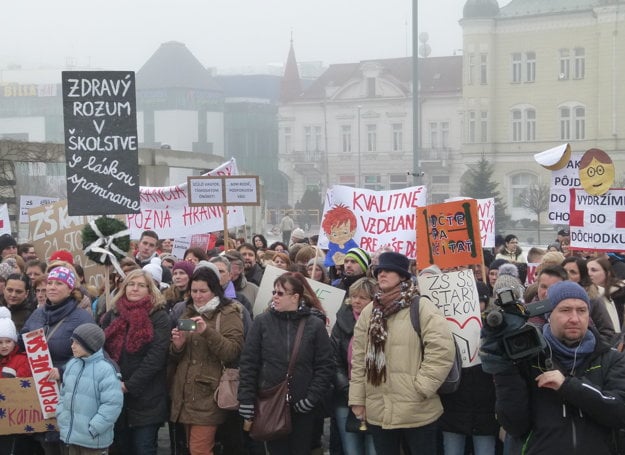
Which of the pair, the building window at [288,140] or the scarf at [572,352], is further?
the building window at [288,140]

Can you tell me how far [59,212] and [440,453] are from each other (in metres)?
6.41

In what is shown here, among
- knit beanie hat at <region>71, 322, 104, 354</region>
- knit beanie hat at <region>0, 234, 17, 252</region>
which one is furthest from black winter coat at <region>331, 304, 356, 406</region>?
knit beanie hat at <region>0, 234, 17, 252</region>

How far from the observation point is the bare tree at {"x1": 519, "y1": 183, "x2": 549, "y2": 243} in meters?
55.5

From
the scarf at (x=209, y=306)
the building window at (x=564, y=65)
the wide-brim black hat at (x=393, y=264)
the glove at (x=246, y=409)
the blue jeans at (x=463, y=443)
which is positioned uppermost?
the building window at (x=564, y=65)

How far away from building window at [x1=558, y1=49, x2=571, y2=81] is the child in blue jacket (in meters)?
62.5

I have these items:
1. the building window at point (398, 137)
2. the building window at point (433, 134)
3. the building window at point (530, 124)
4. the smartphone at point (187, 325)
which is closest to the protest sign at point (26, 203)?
the smartphone at point (187, 325)

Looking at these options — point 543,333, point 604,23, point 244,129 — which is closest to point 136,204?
point 543,333

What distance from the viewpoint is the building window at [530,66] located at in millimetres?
67000

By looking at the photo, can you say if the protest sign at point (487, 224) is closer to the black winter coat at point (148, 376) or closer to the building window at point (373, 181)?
the black winter coat at point (148, 376)

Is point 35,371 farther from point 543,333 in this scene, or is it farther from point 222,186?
point 222,186

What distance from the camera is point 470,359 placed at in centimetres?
654

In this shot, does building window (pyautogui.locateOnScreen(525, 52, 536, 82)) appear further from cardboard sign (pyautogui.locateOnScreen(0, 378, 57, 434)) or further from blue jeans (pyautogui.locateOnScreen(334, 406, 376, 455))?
cardboard sign (pyautogui.locateOnScreen(0, 378, 57, 434))

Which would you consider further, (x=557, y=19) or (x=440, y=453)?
(x=557, y=19)

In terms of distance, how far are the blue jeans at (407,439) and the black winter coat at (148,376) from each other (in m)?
1.55
